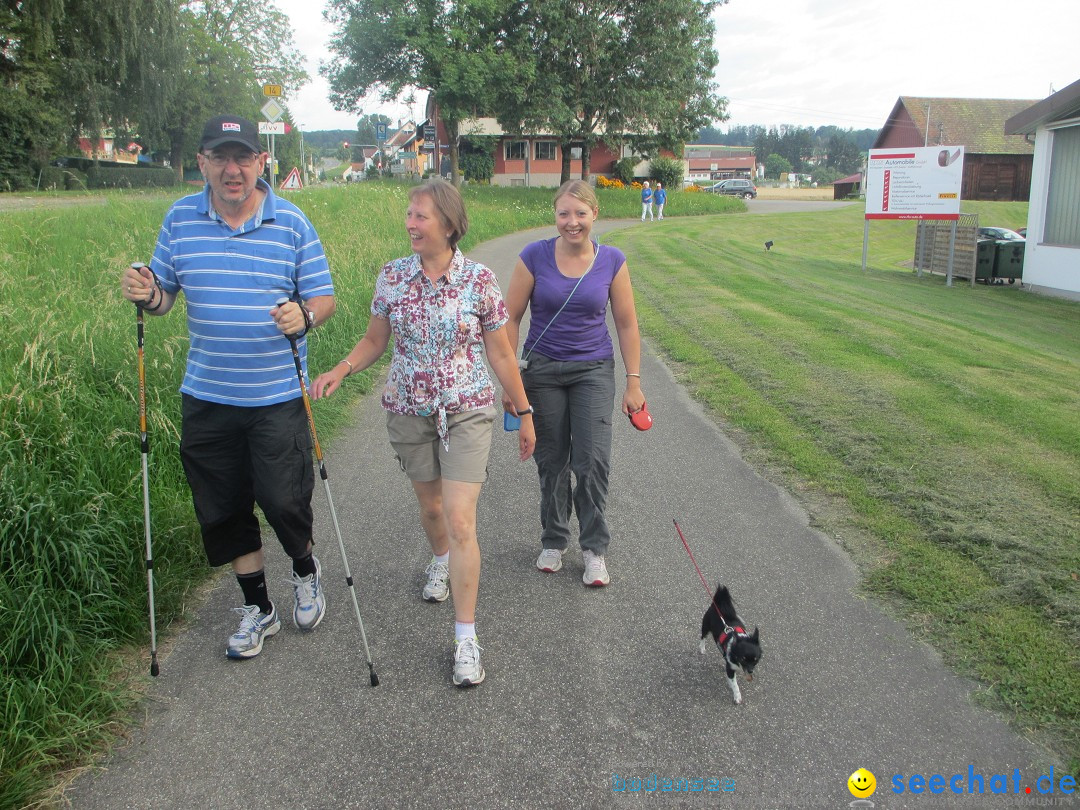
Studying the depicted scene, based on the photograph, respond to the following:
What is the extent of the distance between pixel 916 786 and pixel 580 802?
1123mm

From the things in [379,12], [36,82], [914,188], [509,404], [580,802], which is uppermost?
[379,12]

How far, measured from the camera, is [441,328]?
11.5ft

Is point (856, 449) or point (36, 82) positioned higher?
point (36, 82)

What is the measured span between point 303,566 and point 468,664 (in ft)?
3.08

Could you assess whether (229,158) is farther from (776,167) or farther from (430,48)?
(776,167)

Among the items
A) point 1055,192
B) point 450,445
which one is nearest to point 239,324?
point 450,445

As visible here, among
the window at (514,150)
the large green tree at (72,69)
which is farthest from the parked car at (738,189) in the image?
the large green tree at (72,69)

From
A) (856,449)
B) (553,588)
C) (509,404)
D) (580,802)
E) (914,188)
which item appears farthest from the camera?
(914,188)

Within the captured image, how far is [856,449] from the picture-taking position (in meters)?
6.14

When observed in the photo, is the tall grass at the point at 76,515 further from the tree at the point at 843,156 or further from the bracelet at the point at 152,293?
the tree at the point at 843,156

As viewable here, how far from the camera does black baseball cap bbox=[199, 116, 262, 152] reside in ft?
10.8

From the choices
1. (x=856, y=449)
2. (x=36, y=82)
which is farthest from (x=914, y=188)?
(x=36, y=82)

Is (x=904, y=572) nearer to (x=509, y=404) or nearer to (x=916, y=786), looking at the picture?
(x=916, y=786)

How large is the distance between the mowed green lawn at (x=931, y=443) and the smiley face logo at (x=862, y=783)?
67 centimetres
